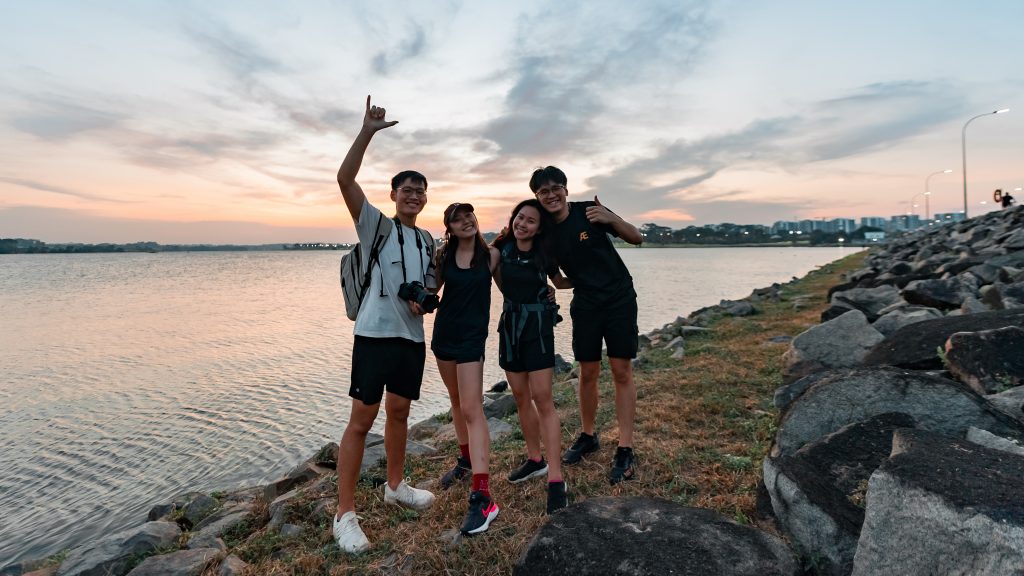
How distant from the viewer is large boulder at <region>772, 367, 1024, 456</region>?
3725mm

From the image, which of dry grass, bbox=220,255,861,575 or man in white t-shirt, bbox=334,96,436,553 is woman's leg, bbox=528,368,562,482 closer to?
dry grass, bbox=220,255,861,575

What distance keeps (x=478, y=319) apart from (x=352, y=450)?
55.4 inches

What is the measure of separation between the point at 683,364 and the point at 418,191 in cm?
776

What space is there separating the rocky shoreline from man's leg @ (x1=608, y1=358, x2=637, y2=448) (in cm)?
120

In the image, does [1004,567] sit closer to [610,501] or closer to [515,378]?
[610,501]

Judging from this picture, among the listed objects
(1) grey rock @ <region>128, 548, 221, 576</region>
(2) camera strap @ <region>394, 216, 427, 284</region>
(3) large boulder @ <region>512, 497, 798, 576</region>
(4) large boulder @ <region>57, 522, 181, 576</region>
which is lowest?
(4) large boulder @ <region>57, 522, 181, 576</region>

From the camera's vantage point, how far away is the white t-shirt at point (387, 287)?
401 cm

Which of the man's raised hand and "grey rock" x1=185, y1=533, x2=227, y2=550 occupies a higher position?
the man's raised hand

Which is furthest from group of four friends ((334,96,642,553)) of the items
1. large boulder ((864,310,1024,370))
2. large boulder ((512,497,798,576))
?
large boulder ((864,310,1024,370))

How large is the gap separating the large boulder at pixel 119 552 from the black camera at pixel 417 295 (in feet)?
11.6

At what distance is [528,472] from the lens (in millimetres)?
5023

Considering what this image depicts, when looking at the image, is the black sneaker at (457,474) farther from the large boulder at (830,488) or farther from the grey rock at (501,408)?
the grey rock at (501,408)

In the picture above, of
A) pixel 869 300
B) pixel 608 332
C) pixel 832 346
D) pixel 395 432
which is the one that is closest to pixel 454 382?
pixel 395 432

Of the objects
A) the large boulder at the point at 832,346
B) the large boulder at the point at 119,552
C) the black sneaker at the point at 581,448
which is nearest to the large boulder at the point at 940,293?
the large boulder at the point at 832,346
